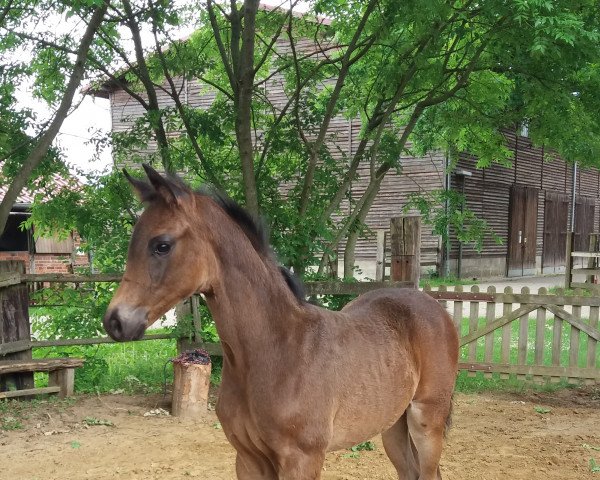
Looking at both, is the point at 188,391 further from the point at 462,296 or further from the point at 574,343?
the point at 574,343

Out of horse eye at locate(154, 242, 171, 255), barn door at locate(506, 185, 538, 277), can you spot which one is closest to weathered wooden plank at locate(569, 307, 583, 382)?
horse eye at locate(154, 242, 171, 255)

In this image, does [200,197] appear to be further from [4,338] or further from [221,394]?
[4,338]

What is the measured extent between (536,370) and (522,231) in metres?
15.3

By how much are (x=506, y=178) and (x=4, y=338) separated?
1844 cm

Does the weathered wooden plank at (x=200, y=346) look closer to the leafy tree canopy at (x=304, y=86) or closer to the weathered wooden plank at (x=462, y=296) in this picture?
the leafy tree canopy at (x=304, y=86)

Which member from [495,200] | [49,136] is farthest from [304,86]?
[495,200]

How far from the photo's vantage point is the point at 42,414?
5559 mm

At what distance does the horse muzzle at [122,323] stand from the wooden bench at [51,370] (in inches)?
178

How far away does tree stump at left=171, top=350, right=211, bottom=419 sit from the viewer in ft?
18.5

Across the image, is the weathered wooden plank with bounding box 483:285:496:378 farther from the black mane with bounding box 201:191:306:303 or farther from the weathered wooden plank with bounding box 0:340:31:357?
the weathered wooden plank with bounding box 0:340:31:357

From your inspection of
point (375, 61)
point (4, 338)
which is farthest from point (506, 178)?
point (4, 338)

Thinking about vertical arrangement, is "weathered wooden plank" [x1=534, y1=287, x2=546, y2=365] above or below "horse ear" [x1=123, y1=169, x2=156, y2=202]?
below

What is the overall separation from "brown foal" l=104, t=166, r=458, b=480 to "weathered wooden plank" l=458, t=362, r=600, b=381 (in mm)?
4374

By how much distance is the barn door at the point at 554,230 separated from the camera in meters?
22.8
